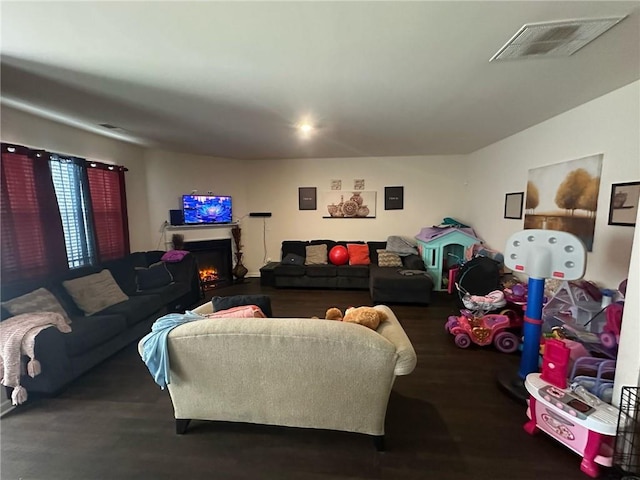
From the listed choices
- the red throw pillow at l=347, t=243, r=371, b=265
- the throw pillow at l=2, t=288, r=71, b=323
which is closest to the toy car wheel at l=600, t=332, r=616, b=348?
the red throw pillow at l=347, t=243, r=371, b=265

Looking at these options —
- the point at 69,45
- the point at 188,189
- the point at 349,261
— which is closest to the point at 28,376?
the point at 69,45

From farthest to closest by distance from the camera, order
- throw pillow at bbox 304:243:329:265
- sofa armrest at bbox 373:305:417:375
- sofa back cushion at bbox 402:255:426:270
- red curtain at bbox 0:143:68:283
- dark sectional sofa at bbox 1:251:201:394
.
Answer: throw pillow at bbox 304:243:329:265 → sofa back cushion at bbox 402:255:426:270 → red curtain at bbox 0:143:68:283 → dark sectional sofa at bbox 1:251:201:394 → sofa armrest at bbox 373:305:417:375

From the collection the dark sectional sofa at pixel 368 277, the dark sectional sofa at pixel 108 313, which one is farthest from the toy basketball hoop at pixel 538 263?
the dark sectional sofa at pixel 108 313

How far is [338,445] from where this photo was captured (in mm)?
1782

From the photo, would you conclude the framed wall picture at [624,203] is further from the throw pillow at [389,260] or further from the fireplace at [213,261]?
the fireplace at [213,261]

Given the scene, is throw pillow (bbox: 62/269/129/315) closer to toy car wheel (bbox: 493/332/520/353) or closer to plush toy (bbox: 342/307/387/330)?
plush toy (bbox: 342/307/387/330)

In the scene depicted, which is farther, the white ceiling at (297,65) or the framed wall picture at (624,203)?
the framed wall picture at (624,203)

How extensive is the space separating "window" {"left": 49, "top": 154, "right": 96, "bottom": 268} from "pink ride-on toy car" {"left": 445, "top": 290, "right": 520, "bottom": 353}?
4.59 metres

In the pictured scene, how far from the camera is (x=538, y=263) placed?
2070mm

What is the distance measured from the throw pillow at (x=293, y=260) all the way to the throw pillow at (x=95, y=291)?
8.48ft

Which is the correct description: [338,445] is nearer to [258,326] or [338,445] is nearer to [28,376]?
[258,326]

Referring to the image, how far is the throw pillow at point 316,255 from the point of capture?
5.32 metres

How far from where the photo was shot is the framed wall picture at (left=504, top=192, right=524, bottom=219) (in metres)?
3.49

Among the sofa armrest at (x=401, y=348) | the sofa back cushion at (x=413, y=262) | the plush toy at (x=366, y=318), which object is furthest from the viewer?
the sofa back cushion at (x=413, y=262)
